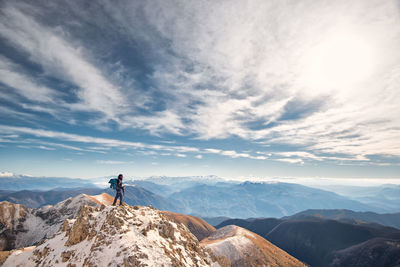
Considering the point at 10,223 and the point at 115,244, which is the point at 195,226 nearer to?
the point at 10,223

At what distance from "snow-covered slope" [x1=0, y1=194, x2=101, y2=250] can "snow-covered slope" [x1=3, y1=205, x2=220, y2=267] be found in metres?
76.4

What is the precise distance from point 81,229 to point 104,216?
14.3ft

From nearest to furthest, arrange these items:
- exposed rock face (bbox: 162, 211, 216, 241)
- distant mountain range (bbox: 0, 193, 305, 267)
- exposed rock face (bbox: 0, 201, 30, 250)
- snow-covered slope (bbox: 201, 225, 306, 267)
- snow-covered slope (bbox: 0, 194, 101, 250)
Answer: distant mountain range (bbox: 0, 193, 305, 267) < snow-covered slope (bbox: 201, 225, 306, 267) < exposed rock face (bbox: 0, 201, 30, 250) < snow-covered slope (bbox: 0, 194, 101, 250) < exposed rock face (bbox: 162, 211, 216, 241)

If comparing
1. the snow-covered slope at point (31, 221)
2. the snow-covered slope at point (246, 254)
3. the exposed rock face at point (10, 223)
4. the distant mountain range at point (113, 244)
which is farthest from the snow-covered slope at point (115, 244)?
the exposed rock face at point (10, 223)

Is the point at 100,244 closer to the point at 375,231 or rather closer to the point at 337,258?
the point at 337,258

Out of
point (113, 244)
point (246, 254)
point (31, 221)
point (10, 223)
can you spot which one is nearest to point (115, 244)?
point (113, 244)

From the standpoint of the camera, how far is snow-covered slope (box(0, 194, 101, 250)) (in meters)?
94.7

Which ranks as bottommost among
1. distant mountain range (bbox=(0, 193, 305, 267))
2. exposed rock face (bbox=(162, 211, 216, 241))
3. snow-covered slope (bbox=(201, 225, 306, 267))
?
exposed rock face (bbox=(162, 211, 216, 241))

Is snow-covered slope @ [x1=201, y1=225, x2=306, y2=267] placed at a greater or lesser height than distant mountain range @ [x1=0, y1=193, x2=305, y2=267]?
lesser

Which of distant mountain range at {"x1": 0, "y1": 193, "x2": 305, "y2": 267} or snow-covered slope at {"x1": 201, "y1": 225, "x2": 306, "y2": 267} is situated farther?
snow-covered slope at {"x1": 201, "y1": 225, "x2": 306, "y2": 267}

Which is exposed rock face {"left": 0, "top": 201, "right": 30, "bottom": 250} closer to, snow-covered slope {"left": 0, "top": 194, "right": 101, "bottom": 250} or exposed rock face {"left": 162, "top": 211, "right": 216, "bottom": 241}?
snow-covered slope {"left": 0, "top": 194, "right": 101, "bottom": 250}

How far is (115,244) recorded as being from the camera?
92.5 feet

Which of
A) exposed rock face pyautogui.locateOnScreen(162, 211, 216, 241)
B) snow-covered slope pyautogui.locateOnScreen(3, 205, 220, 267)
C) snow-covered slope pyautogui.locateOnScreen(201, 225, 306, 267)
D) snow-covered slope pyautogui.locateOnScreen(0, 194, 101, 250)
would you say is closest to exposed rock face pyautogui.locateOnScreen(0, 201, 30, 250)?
snow-covered slope pyautogui.locateOnScreen(0, 194, 101, 250)

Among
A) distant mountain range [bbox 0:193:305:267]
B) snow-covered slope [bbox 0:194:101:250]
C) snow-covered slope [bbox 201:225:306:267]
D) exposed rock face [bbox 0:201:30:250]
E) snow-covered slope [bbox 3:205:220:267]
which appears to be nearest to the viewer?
snow-covered slope [bbox 3:205:220:267]
